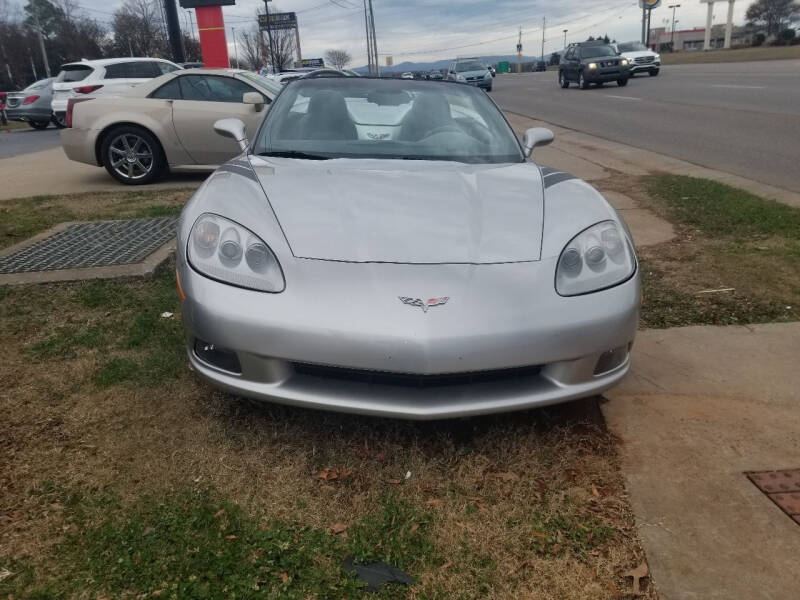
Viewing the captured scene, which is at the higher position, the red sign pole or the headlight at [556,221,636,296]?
the red sign pole

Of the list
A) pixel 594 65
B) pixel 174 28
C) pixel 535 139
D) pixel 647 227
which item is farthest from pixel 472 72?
pixel 535 139

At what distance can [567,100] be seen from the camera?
69.9 ft

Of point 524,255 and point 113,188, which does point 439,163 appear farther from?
point 113,188

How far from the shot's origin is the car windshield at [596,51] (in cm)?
2614

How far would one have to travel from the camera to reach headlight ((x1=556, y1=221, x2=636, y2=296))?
233 cm

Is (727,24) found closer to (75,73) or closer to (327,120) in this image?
(75,73)

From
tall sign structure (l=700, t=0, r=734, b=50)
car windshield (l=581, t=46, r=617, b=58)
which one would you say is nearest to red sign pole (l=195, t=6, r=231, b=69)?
car windshield (l=581, t=46, r=617, b=58)

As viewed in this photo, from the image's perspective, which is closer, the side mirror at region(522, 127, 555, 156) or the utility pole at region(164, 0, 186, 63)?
the side mirror at region(522, 127, 555, 156)

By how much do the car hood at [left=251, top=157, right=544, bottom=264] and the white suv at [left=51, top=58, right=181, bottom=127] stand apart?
38.2ft

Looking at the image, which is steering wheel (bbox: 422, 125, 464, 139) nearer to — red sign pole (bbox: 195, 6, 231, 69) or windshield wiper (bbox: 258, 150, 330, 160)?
windshield wiper (bbox: 258, 150, 330, 160)

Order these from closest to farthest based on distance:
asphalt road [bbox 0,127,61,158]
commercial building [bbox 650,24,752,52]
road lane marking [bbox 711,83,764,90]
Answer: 1. asphalt road [bbox 0,127,61,158]
2. road lane marking [bbox 711,83,764,90]
3. commercial building [bbox 650,24,752,52]

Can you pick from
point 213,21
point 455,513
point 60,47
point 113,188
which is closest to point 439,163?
point 455,513

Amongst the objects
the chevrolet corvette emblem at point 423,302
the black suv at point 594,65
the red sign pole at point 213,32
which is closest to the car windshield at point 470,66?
the black suv at point 594,65

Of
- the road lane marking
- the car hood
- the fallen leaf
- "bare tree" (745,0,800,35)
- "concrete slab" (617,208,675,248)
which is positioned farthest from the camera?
"bare tree" (745,0,800,35)
